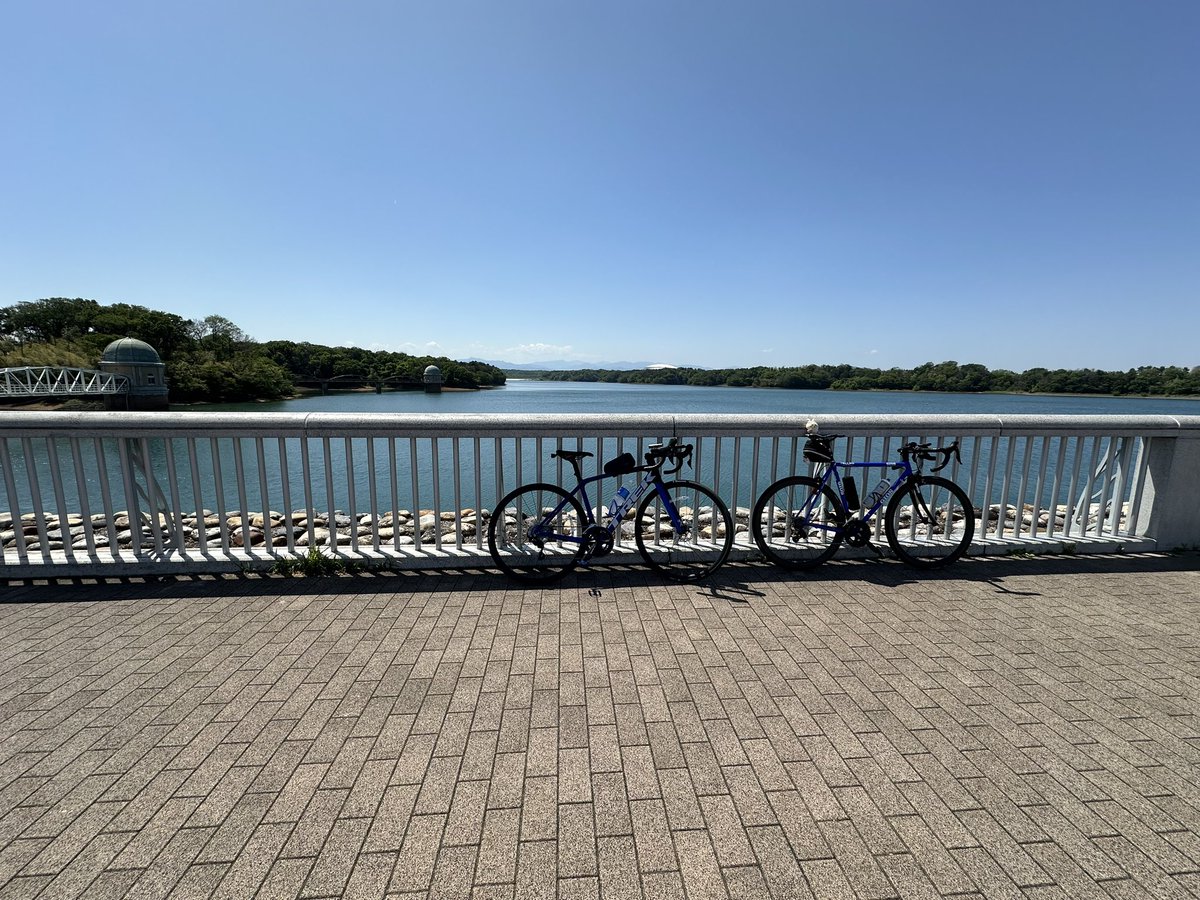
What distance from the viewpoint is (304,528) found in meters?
8.61

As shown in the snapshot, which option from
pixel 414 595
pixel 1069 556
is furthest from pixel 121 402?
pixel 1069 556

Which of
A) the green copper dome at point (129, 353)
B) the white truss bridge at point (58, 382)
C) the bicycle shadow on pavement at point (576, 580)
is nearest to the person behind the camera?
the bicycle shadow on pavement at point (576, 580)

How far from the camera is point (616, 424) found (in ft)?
15.0

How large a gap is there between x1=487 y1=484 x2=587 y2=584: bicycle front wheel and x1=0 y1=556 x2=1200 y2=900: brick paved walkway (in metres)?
0.42

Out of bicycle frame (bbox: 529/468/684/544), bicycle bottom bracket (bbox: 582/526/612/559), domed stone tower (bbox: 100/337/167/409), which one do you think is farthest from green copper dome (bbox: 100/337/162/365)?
bicycle bottom bracket (bbox: 582/526/612/559)

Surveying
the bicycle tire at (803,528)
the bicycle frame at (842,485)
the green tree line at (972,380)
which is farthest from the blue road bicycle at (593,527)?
the green tree line at (972,380)

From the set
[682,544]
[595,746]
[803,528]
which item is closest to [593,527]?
[682,544]

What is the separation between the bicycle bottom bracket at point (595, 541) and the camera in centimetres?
441

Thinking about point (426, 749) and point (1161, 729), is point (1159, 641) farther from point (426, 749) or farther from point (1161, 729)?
point (426, 749)

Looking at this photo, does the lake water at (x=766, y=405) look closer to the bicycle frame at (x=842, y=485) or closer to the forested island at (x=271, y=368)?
the forested island at (x=271, y=368)

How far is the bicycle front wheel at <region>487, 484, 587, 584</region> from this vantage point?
171 inches

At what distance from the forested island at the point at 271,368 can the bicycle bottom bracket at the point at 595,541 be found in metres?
60.3

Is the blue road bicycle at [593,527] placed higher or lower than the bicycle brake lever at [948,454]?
lower

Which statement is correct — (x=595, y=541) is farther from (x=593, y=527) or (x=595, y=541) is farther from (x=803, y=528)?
(x=803, y=528)
